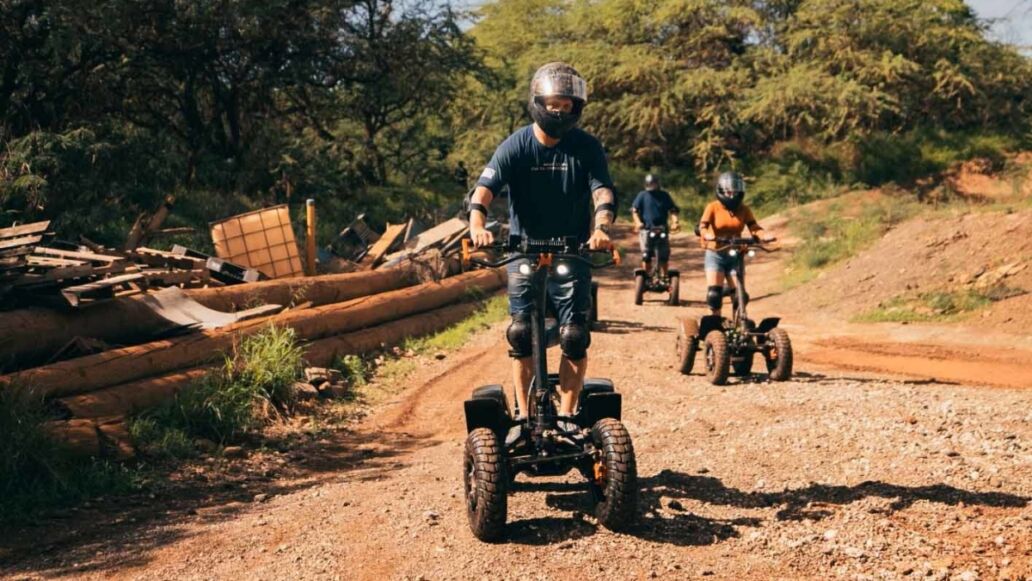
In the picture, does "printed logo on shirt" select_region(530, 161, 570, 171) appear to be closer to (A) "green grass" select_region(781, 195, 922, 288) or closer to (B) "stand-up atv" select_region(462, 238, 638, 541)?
(B) "stand-up atv" select_region(462, 238, 638, 541)

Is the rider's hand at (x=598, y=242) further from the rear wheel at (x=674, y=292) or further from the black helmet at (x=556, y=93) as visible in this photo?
the rear wheel at (x=674, y=292)

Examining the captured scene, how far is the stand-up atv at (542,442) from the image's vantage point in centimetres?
490

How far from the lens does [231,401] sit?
862 cm

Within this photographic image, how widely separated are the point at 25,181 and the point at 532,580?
11466mm

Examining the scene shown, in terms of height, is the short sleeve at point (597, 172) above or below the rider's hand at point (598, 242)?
above

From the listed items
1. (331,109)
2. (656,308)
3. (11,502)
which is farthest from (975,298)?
(331,109)

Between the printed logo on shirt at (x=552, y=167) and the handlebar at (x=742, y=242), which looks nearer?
the printed logo on shirt at (x=552, y=167)

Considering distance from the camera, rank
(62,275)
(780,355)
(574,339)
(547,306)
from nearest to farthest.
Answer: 1. (574,339)
2. (547,306)
3. (62,275)
4. (780,355)

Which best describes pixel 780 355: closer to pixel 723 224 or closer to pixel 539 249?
pixel 723 224

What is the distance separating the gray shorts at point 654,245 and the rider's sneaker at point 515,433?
11744mm

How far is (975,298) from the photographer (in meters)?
14.7

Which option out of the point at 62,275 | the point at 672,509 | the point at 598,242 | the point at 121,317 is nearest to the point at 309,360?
the point at 121,317

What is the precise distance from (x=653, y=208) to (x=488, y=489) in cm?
1272

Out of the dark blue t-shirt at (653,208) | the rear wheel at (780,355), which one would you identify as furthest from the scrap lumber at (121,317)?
the dark blue t-shirt at (653,208)
